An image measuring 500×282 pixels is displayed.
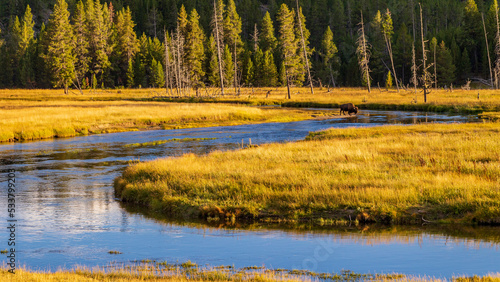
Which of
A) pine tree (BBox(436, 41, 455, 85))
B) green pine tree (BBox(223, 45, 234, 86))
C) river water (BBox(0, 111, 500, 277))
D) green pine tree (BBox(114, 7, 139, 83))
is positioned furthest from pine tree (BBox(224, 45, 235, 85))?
river water (BBox(0, 111, 500, 277))

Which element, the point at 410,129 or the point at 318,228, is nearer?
the point at 318,228

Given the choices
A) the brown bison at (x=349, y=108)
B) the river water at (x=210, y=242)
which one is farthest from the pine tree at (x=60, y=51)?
the river water at (x=210, y=242)

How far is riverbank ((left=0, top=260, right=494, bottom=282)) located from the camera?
11844mm

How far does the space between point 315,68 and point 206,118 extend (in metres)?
79.4

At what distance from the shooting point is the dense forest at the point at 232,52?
10112cm

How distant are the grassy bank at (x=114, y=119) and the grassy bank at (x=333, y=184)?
70.5 feet

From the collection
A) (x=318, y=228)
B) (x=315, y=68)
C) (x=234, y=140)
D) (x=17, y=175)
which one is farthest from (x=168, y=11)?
(x=318, y=228)

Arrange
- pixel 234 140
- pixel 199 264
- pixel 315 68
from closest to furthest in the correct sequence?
pixel 199 264 < pixel 234 140 < pixel 315 68

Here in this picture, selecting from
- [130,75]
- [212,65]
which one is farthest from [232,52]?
[130,75]

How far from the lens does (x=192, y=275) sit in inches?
496

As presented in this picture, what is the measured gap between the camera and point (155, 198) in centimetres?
2145

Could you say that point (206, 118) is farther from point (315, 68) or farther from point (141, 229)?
point (315, 68)

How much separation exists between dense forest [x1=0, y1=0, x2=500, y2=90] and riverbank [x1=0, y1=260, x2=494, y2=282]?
255ft

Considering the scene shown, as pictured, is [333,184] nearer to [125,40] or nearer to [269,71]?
[269,71]
